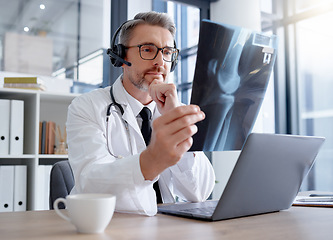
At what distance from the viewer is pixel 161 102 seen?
114 cm

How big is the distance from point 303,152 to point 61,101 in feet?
7.92

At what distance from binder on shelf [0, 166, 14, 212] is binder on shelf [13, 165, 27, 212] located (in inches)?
1.0

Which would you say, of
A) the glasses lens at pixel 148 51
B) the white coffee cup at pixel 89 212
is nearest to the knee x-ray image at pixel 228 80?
the white coffee cup at pixel 89 212

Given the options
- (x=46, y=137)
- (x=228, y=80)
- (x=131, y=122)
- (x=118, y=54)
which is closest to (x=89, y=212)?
(x=228, y=80)

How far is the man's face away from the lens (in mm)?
1588

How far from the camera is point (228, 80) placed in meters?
0.94

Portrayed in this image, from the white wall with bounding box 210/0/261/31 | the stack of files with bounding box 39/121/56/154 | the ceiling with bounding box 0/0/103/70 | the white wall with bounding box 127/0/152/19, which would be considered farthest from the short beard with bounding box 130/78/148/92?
the white wall with bounding box 210/0/261/31

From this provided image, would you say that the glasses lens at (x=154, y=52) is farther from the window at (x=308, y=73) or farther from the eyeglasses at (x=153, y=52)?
the window at (x=308, y=73)

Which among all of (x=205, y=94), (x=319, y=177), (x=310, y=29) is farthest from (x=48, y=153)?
(x=310, y=29)

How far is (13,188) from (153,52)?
1603 millimetres

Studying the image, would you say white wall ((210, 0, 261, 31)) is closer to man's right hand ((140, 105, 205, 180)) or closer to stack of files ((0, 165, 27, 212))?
stack of files ((0, 165, 27, 212))

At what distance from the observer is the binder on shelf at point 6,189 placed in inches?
101

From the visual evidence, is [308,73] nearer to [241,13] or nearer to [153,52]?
[241,13]

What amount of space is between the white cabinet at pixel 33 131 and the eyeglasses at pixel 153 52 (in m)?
1.35
